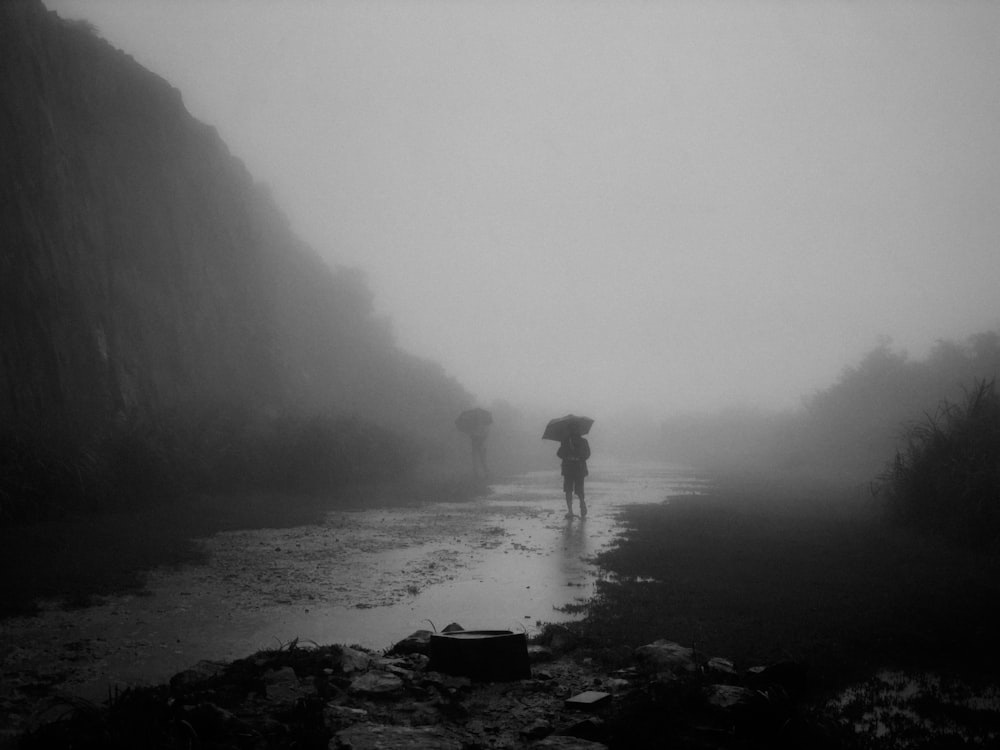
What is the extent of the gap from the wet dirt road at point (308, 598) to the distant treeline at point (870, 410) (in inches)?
719

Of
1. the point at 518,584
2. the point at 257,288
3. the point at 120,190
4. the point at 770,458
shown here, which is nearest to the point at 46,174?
the point at 120,190

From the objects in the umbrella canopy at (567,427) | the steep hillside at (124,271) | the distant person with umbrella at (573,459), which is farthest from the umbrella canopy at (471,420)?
the distant person with umbrella at (573,459)

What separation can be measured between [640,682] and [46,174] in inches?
1068

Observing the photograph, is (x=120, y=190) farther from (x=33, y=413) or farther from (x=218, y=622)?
(x=218, y=622)

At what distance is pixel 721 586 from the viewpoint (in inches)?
388

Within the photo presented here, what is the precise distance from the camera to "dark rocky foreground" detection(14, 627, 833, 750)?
461 cm

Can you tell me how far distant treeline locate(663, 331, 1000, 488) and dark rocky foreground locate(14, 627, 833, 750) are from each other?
22.5m

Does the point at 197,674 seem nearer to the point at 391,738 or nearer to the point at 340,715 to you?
the point at 340,715

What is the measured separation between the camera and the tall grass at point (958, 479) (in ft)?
42.8

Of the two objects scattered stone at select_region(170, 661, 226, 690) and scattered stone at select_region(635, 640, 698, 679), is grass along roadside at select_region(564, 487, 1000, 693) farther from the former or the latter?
scattered stone at select_region(170, 661, 226, 690)

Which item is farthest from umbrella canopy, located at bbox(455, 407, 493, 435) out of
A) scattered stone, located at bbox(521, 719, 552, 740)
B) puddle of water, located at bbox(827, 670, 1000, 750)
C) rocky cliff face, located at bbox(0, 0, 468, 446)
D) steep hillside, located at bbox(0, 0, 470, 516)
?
scattered stone, located at bbox(521, 719, 552, 740)

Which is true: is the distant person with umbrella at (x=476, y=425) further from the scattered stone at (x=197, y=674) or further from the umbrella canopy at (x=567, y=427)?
the scattered stone at (x=197, y=674)

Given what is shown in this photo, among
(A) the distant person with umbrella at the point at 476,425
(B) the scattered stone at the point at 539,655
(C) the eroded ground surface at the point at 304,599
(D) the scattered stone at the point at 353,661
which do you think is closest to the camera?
(D) the scattered stone at the point at 353,661

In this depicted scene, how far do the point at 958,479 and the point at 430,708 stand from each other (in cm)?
1393
